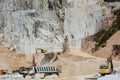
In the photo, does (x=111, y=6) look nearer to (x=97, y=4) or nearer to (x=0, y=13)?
(x=97, y=4)

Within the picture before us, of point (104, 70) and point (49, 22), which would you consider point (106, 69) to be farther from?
point (49, 22)

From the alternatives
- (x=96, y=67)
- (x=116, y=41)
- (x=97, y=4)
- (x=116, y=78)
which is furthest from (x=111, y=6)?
(x=116, y=78)

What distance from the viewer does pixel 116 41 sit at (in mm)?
52969

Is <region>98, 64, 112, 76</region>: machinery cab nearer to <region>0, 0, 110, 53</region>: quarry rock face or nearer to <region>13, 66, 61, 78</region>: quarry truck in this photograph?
<region>13, 66, 61, 78</region>: quarry truck

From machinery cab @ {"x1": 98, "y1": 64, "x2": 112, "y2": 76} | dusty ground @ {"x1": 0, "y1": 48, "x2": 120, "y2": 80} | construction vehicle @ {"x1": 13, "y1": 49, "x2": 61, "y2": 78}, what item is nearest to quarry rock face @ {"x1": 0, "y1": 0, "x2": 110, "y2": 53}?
dusty ground @ {"x1": 0, "y1": 48, "x2": 120, "y2": 80}

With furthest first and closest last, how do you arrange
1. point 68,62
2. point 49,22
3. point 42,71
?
point 49,22, point 68,62, point 42,71

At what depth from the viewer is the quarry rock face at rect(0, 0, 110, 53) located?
58969mm

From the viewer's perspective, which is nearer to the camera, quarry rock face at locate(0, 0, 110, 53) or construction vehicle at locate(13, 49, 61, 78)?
construction vehicle at locate(13, 49, 61, 78)

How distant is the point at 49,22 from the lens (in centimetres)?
6253

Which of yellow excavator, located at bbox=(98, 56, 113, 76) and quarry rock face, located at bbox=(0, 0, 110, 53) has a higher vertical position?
quarry rock face, located at bbox=(0, 0, 110, 53)

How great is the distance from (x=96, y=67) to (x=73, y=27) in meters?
13.2

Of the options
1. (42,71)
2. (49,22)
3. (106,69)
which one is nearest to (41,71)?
(42,71)

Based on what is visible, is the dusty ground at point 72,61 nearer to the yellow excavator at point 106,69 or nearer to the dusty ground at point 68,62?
the dusty ground at point 68,62

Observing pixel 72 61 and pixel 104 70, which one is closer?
pixel 104 70
